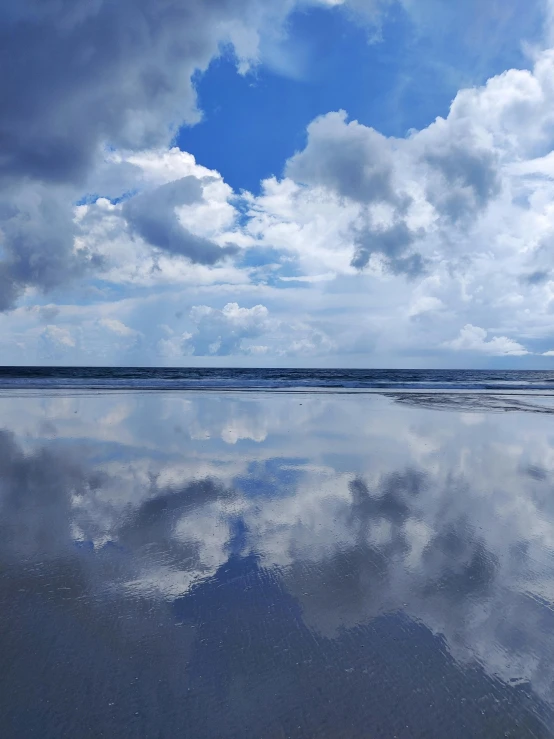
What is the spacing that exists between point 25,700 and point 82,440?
33.0 ft

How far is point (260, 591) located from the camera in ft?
15.0

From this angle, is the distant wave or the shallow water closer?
the shallow water

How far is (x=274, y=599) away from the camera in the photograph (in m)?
4.41

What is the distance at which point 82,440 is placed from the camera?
40.9 feet

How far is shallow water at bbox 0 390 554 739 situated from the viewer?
3.07 m

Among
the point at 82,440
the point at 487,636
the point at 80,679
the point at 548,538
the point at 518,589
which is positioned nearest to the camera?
the point at 80,679

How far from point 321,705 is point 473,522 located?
14.6ft

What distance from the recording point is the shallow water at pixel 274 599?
307cm

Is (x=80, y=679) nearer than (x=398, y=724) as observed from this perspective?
No

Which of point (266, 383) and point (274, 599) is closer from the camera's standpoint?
point (274, 599)

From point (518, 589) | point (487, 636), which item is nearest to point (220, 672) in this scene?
point (487, 636)

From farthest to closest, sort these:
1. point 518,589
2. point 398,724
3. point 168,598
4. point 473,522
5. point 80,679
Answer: point 473,522
point 518,589
point 168,598
point 80,679
point 398,724

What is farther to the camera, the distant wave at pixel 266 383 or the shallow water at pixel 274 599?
the distant wave at pixel 266 383

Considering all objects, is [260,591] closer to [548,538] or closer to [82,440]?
[548,538]
